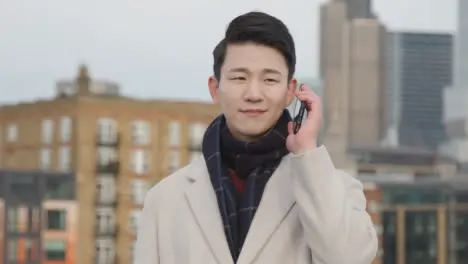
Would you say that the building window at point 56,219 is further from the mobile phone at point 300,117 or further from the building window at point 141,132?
the mobile phone at point 300,117

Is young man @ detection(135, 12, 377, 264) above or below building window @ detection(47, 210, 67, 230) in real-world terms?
above

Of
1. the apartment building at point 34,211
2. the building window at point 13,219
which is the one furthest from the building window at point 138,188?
the building window at point 13,219

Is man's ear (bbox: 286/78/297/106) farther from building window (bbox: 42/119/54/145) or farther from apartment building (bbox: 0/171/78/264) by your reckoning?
building window (bbox: 42/119/54/145)

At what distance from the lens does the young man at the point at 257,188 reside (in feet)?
2.19

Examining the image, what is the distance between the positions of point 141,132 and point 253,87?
1359cm

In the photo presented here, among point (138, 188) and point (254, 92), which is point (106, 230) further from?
point (254, 92)

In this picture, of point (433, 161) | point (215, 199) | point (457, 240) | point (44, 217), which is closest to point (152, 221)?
point (215, 199)

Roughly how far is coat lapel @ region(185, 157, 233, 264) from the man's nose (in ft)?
0.23

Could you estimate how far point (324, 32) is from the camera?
1816 cm

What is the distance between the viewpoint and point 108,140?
1421cm

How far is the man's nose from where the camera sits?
0.71m

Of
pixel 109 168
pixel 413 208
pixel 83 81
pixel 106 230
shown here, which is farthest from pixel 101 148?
pixel 413 208

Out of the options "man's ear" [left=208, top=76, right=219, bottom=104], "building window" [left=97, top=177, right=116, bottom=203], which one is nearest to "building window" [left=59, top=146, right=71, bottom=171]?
"building window" [left=97, top=177, right=116, bottom=203]

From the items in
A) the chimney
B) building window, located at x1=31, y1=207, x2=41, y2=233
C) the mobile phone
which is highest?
the mobile phone
